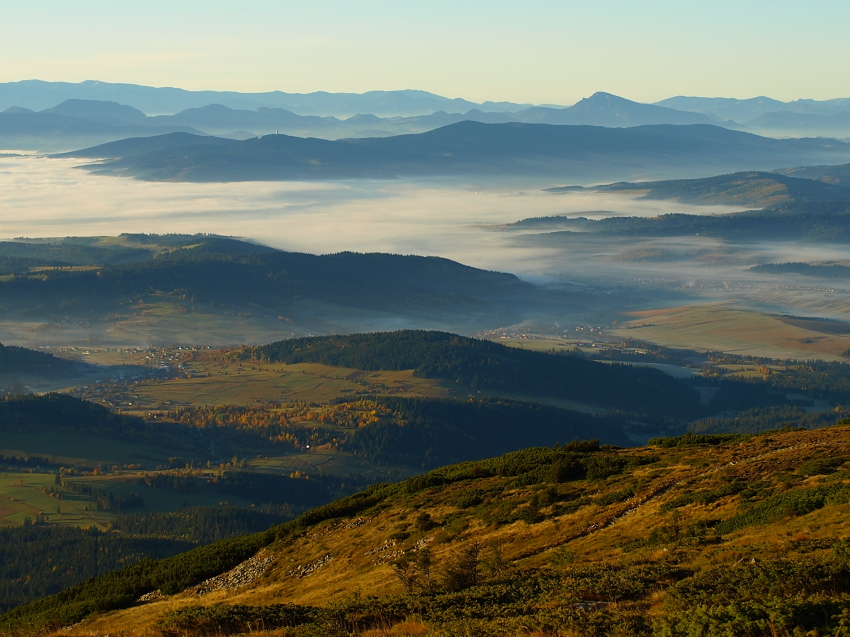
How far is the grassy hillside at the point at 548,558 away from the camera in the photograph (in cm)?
2456

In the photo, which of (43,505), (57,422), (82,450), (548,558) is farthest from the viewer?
(57,422)

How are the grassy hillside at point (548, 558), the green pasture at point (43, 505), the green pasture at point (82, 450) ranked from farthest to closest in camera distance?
1. the green pasture at point (82, 450)
2. the green pasture at point (43, 505)
3. the grassy hillside at point (548, 558)

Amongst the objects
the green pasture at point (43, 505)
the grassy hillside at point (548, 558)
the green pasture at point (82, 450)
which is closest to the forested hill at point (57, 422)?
the green pasture at point (82, 450)

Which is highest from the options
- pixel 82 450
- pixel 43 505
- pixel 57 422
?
pixel 43 505

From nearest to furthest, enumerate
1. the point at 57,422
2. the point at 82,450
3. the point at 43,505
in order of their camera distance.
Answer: the point at 43,505
the point at 82,450
the point at 57,422

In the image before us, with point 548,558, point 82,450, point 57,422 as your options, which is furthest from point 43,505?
point 548,558

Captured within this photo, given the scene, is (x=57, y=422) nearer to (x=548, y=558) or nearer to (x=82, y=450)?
(x=82, y=450)

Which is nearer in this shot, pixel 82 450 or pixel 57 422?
pixel 82 450

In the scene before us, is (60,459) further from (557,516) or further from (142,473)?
(557,516)

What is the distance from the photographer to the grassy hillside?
24562 mm

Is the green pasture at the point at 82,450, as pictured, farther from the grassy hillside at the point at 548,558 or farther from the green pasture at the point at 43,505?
the grassy hillside at the point at 548,558

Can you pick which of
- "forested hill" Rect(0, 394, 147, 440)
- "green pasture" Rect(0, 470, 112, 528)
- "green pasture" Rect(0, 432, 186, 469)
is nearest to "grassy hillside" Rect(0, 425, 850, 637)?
"green pasture" Rect(0, 470, 112, 528)

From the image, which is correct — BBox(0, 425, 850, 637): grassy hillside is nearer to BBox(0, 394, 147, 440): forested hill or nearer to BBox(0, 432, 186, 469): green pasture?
BBox(0, 432, 186, 469): green pasture

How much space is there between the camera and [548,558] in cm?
3791
